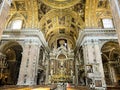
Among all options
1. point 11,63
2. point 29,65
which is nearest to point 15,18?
point 11,63

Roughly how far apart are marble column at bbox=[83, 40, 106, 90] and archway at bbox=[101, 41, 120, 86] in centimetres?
274

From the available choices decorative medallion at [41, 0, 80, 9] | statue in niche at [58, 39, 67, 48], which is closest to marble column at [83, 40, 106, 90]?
decorative medallion at [41, 0, 80, 9]

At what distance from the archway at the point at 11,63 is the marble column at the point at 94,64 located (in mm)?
6970

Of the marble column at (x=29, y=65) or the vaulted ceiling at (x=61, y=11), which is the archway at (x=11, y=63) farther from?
the vaulted ceiling at (x=61, y=11)

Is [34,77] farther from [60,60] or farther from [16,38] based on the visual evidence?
[60,60]

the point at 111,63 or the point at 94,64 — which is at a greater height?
the point at 111,63

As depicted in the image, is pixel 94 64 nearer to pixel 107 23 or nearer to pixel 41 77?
pixel 107 23

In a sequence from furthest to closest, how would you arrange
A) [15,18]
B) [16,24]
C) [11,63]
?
[11,63] < [15,18] < [16,24]

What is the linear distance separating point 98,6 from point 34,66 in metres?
8.62

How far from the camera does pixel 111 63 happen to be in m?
16.0

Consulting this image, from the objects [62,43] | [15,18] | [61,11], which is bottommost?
[62,43]

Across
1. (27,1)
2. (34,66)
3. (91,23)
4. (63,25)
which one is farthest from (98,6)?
(34,66)

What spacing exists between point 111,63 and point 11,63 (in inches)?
435

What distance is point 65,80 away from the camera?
16.1 meters
